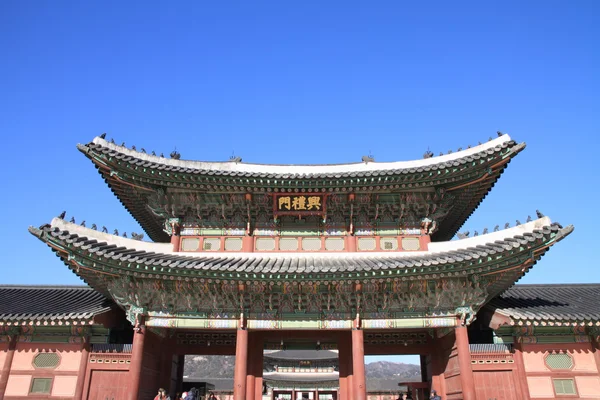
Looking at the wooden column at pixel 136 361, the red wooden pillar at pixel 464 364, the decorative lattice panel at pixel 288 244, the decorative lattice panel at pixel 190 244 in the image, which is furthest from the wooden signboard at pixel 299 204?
the red wooden pillar at pixel 464 364

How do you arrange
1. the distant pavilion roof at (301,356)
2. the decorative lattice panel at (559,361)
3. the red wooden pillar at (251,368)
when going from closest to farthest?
the decorative lattice panel at (559,361)
the red wooden pillar at (251,368)
the distant pavilion roof at (301,356)

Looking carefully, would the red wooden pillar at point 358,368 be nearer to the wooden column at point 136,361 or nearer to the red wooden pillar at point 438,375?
the red wooden pillar at point 438,375

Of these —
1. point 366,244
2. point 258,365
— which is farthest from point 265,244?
point 258,365

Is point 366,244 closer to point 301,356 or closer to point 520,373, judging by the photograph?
point 520,373

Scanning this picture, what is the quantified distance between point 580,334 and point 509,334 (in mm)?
2552

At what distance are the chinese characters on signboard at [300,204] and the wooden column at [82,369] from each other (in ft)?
28.0

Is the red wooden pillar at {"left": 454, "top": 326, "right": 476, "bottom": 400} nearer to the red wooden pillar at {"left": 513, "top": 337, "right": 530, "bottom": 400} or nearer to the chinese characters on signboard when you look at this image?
the red wooden pillar at {"left": 513, "top": 337, "right": 530, "bottom": 400}

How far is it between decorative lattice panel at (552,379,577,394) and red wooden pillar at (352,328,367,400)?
21.3 feet

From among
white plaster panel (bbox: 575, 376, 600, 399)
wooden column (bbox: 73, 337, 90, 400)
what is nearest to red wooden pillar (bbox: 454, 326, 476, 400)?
white plaster panel (bbox: 575, 376, 600, 399)

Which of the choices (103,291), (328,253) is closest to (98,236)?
(103,291)

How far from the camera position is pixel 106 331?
54.0 feet

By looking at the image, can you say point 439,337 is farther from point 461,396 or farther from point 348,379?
point 348,379

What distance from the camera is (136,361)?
15234 mm

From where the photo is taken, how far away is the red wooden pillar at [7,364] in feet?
52.5
